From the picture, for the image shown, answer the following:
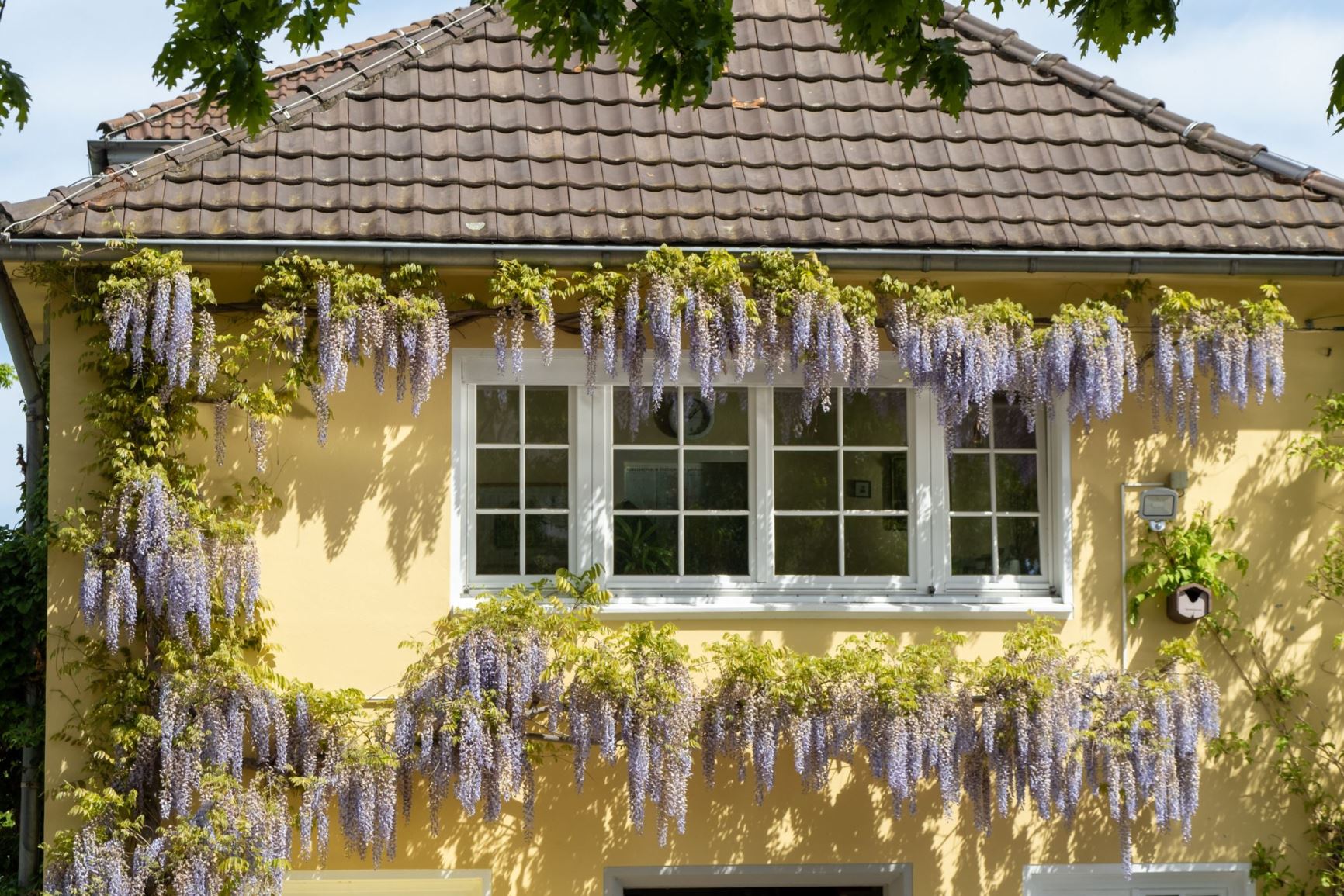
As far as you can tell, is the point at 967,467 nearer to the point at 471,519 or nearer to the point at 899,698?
the point at 899,698

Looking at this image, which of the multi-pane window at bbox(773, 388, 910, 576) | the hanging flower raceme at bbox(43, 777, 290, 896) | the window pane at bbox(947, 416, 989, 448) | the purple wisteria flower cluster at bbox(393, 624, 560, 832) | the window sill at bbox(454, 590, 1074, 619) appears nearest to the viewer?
the hanging flower raceme at bbox(43, 777, 290, 896)

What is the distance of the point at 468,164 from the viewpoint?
27.5 ft

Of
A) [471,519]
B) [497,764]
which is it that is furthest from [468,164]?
[497,764]

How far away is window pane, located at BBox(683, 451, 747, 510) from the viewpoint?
8.52m

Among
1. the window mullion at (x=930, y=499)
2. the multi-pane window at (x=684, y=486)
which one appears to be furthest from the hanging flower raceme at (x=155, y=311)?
the window mullion at (x=930, y=499)

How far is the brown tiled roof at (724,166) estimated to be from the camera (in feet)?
26.4

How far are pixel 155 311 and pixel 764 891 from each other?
4229mm

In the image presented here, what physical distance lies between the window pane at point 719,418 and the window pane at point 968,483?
114 centimetres

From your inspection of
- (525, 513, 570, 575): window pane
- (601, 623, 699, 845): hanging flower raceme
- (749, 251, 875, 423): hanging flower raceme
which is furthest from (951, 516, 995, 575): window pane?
(525, 513, 570, 575): window pane

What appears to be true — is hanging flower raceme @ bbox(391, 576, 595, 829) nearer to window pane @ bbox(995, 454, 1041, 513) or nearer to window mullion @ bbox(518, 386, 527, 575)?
window mullion @ bbox(518, 386, 527, 575)

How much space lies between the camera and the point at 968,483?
28.4 feet

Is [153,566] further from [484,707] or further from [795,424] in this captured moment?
[795,424]

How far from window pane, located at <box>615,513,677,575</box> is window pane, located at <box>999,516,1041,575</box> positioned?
1.78 m

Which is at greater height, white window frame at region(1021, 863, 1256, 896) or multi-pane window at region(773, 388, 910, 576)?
multi-pane window at region(773, 388, 910, 576)
